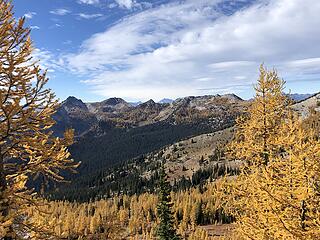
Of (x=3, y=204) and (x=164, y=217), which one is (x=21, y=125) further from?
(x=164, y=217)

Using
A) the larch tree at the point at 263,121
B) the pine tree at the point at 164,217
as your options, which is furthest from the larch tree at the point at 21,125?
the pine tree at the point at 164,217

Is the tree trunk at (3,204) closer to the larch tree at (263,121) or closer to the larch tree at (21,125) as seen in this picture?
the larch tree at (21,125)

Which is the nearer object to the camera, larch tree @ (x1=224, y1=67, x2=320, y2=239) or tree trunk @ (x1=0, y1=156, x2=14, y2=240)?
tree trunk @ (x1=0, y1=156, x2=14, y2=240)

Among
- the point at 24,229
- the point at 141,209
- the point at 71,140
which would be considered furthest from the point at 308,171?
the point at 141,209

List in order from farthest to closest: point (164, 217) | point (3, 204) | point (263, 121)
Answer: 1. point (164, 217)
2. point (263, 121)
3. point (3, 204)

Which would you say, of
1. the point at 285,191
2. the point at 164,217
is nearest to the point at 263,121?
the point at 285,191

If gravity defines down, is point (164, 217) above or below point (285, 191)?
below

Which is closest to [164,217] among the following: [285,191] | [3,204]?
[285,191]

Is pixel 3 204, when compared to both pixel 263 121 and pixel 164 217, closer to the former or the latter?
pixel 263 121

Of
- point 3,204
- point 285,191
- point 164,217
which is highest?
point 3,204

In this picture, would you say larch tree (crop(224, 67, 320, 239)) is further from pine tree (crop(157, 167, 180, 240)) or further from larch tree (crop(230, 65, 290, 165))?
pine tree (crop(157, 167, 180, 240))

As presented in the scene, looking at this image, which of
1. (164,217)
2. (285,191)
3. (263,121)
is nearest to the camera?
(285,191)

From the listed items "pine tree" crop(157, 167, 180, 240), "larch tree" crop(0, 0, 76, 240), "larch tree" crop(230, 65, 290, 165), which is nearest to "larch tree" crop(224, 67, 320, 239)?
"larch tree" crop(230, 65, 290, 165)

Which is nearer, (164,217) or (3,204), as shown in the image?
(3,204)
